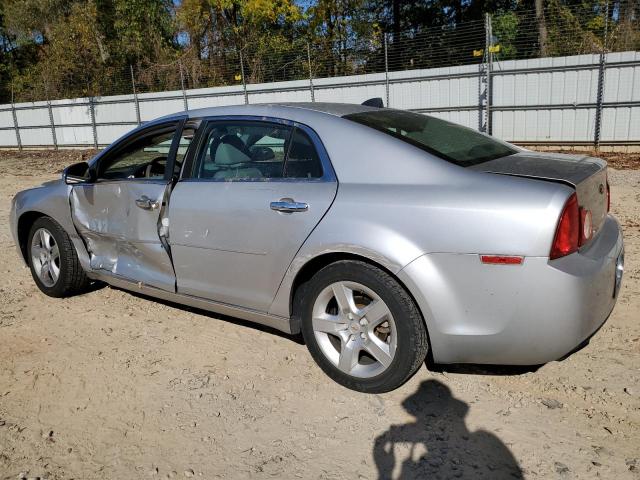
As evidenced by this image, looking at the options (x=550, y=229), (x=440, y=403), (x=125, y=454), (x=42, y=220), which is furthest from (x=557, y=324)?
(x=42, y=220)

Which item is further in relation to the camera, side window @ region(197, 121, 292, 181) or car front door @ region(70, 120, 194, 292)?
car front door @ region(70, 120, 194, 292)

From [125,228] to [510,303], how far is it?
2680mm

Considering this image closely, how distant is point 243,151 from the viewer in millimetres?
3609

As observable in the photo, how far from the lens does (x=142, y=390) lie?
328cm

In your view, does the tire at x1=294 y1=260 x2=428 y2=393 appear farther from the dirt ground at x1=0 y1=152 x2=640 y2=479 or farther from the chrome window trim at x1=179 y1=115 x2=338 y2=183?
the chrome window trim at x1=179 y1=115 x2=338 y2=183

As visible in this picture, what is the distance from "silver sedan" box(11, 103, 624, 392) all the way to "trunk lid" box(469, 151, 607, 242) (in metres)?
0.01

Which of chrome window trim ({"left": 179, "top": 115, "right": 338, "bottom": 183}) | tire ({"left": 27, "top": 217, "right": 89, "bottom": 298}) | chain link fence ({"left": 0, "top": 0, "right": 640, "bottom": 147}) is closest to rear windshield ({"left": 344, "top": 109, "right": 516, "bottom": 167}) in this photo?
chrome window trim ({"left": 179, "top": 115, "right": 338, "bottom": 183})

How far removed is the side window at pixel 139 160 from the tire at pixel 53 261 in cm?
65

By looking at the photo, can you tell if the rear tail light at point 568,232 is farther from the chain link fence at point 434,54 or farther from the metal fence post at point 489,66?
the metal fence post at point 489,66

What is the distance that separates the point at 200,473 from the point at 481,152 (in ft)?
7.41

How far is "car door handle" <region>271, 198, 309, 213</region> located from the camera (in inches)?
123

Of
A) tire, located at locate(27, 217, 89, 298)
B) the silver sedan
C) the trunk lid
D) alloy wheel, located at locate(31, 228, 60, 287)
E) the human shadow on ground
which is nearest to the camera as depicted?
the human shadow on ground

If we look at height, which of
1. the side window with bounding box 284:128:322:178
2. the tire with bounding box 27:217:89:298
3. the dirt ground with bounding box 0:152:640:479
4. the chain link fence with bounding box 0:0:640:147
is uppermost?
the chain link fence with bounding box 0:0:640:147

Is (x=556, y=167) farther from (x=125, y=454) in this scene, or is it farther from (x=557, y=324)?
(x=125, y=454)
